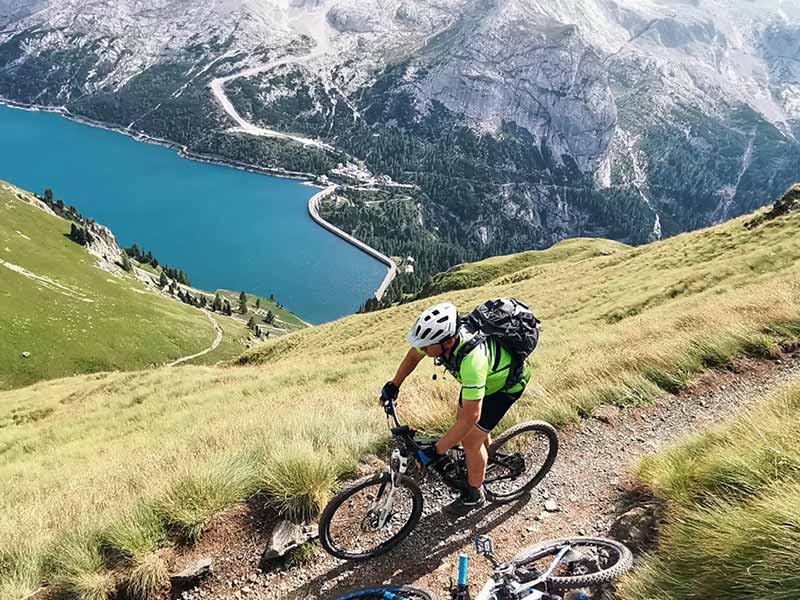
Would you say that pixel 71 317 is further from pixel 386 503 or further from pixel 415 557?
pixel 415 557

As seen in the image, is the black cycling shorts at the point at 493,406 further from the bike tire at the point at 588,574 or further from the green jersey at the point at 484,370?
the bike tire at the point at 588,574

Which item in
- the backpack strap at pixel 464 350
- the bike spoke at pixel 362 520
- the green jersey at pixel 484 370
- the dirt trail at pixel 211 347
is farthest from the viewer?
the dirt trail at pixel 211 347

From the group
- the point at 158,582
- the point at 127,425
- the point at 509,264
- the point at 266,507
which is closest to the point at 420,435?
the point at 266,507

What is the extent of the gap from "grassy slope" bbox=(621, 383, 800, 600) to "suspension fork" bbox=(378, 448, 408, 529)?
2.88 m

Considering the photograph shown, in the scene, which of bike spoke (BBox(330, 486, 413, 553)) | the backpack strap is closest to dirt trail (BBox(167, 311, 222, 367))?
A: bike spoke (BBox(330, 486, 413, 553))

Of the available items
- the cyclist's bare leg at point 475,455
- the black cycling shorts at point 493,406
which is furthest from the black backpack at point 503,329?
the cyclist's bare leg at point 475,455

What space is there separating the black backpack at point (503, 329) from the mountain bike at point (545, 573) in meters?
2.21

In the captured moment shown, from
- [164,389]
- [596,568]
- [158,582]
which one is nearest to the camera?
[596,568]

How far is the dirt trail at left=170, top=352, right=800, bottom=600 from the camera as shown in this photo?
22.0ft

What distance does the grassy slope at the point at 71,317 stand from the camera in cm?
9619

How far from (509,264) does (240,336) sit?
261 feet

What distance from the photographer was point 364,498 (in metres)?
7.13

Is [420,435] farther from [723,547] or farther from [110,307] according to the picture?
[110,307]

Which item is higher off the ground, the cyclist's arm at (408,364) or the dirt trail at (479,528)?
the cyclist's arm at (408,364)
